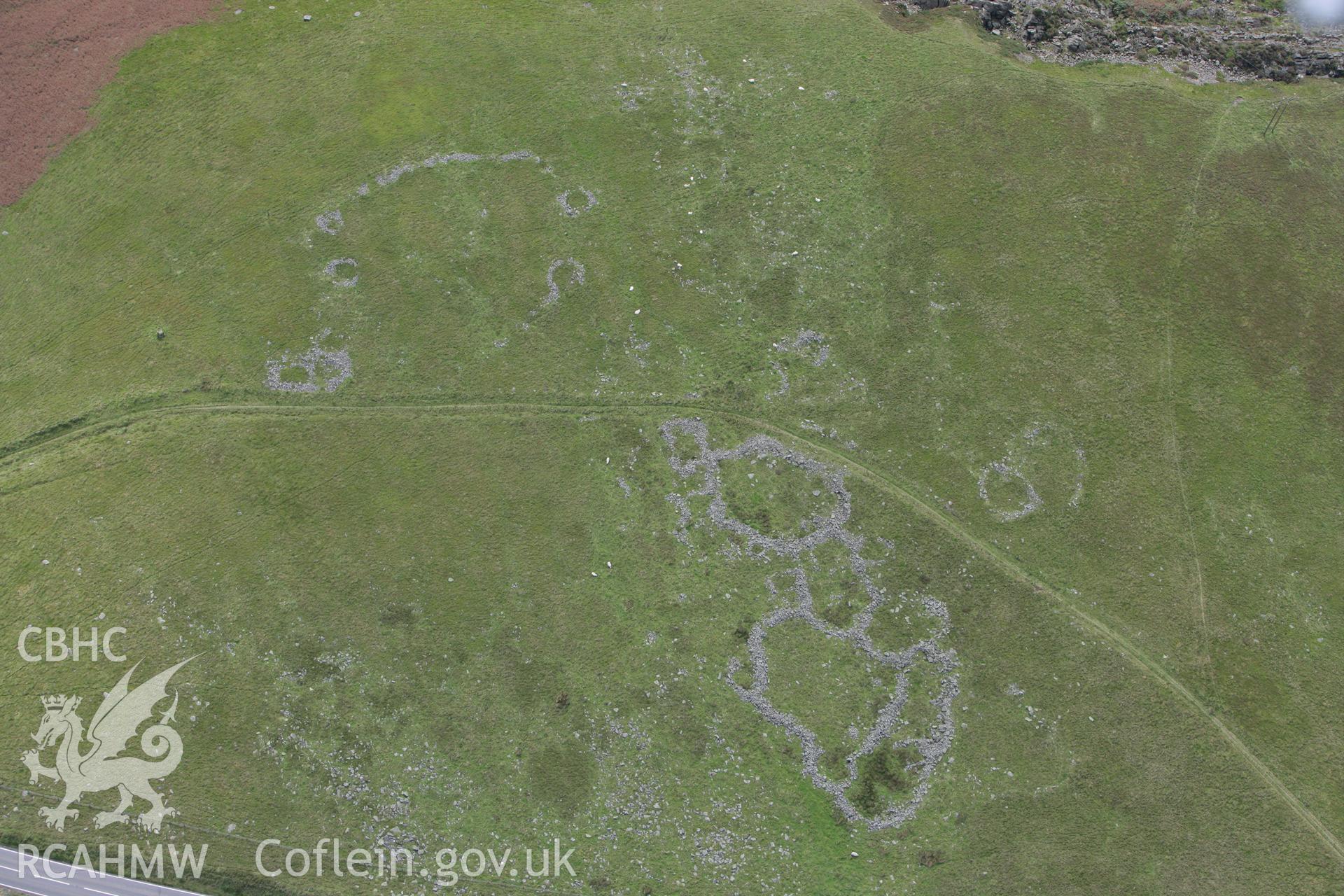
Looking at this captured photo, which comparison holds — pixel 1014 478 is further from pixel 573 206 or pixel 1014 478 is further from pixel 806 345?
pixel 573 206

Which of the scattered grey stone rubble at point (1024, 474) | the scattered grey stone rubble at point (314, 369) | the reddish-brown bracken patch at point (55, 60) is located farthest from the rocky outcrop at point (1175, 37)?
the reddish-brown bracken patch at point (55, 60)

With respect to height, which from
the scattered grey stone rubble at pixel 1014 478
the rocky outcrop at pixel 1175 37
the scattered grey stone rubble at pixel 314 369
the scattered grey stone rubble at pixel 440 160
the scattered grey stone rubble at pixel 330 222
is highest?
the rocky outcrop at pixel 1175 37

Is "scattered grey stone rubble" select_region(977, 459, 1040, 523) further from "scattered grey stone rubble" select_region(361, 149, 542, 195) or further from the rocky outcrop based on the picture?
"scattered grey stone rubble" select_region(361, 149, 542, 195)

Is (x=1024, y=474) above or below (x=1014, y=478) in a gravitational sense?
above

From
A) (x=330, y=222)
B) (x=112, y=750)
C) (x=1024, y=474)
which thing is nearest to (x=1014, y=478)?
(x=1024, y=474)

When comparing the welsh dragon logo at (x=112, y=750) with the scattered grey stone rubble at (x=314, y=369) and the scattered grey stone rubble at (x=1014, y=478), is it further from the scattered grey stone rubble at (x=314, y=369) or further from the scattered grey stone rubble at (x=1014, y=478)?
the scattered grey stone rubble at (x=1014, y=478)

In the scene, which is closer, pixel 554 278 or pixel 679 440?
pixel 679 440

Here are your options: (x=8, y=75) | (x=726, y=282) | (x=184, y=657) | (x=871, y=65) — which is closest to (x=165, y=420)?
(x=184, y=657)

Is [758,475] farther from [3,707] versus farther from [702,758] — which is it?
[3,707]
